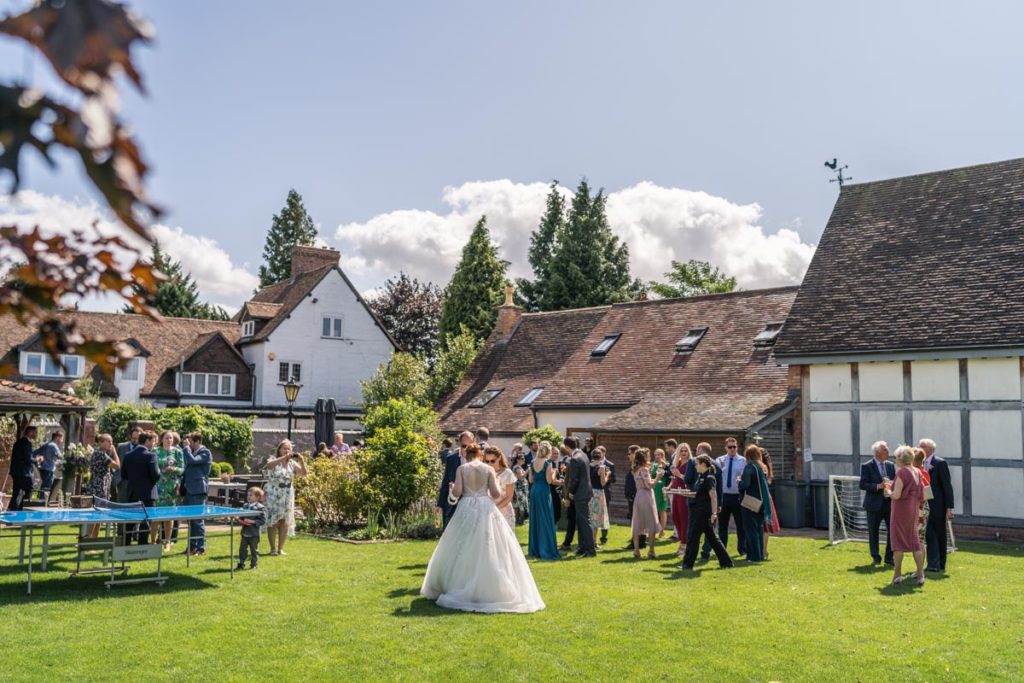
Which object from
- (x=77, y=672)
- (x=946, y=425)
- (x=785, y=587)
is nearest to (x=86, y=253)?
(x=77, y=672)

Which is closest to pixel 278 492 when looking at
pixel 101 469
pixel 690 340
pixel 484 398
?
pixel 101 469

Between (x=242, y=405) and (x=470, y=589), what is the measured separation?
36.3m

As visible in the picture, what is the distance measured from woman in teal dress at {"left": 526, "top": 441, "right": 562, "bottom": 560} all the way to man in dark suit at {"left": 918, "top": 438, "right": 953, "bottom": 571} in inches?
227

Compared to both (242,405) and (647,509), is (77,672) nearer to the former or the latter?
(647,509)

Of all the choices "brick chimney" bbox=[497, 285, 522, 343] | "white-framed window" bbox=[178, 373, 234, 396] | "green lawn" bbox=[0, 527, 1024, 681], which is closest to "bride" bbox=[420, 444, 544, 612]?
"green lawn" bbox=[0, 527, 1024, 681]

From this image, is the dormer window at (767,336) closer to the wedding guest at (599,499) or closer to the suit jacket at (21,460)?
the wedding guest at (599,499)

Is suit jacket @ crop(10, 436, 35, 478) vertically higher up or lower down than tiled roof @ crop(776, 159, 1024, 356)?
lower down

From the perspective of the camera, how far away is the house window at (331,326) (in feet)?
155

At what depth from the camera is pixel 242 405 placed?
45.1m

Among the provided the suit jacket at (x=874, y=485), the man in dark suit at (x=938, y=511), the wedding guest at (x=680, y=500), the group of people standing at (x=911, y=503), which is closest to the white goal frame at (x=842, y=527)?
the group of people standing at (x=911, y=503)

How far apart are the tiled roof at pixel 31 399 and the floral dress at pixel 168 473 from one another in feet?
14.6

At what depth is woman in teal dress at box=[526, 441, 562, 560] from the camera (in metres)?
15.6

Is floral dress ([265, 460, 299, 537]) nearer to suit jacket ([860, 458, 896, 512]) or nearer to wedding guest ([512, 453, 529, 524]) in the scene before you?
wedding guest ([512, 453, 529, 524])

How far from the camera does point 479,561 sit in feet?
36.5
